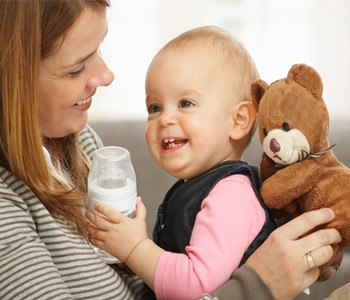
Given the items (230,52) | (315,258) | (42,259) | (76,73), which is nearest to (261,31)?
(230,52)

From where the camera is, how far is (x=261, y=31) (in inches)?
92.1

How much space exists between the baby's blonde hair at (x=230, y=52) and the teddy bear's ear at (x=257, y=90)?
0.20 ft

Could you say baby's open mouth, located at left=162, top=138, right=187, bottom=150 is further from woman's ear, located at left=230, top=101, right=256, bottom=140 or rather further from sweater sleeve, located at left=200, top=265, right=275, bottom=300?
sweater sleeve, located at left=200, top=265, right=275, bottom=300

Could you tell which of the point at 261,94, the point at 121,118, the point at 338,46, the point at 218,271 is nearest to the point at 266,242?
the point at 218,271

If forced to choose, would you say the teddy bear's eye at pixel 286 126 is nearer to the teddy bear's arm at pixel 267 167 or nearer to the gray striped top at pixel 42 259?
the teddy bear's arm at pixel 267 167

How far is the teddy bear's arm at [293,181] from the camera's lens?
1283mm

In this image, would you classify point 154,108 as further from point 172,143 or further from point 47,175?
point 47,175

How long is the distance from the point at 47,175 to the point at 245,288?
1.46 ft

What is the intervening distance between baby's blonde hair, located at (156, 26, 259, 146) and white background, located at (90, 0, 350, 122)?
891mm

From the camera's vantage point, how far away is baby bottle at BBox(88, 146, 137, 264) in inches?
52.8

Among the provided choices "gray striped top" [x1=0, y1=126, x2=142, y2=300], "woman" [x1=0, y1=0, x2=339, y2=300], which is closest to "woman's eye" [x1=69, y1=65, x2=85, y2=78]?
"woman" [x1=0, y1=0, x2=339, y2=300]

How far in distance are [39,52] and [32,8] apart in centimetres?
8

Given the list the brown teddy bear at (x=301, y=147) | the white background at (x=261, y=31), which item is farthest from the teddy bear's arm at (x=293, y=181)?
the white background at (x=261, y=31)

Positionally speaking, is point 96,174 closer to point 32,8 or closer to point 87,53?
point 87,53
